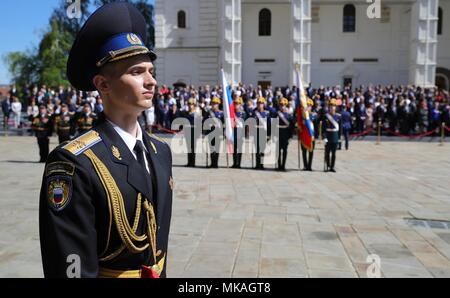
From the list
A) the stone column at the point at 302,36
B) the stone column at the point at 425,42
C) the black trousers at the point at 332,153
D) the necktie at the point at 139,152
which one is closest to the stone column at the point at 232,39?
the stone column at the point at 302,36

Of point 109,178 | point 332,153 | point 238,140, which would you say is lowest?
point 332,153

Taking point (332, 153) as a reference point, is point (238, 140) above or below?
above

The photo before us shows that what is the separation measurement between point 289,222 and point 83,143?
580cm

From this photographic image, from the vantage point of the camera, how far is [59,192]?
1.87 meters

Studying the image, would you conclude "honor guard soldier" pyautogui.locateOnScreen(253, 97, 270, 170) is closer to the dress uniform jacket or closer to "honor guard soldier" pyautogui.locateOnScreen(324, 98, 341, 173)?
"honor guard soldier" pyautogui.locateOnScreen(324, 98, 341, 173)

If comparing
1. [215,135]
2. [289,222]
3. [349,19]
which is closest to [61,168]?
[289,222]

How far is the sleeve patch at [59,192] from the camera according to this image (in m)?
1.85

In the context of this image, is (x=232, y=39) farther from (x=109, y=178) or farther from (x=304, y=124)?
(x=109, y=178)

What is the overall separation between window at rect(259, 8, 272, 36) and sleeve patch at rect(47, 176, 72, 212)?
114 ft

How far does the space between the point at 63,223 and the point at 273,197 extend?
805 cm

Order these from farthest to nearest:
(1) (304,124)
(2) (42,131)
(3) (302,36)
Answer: (3) (302,36)
(2) (42,131)
(1) (304,124)

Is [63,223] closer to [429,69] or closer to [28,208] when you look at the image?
[28,208]

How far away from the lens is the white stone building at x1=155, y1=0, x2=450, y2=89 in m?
35.1
